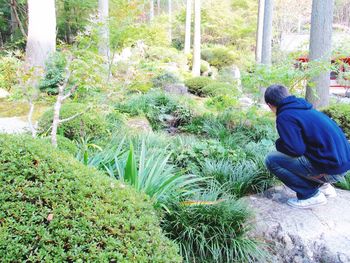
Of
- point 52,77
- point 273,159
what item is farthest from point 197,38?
point 273,159

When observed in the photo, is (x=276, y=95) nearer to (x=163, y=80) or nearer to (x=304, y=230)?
(x=304, y=230)

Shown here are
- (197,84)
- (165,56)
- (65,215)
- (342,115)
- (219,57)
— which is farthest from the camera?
(219,57)

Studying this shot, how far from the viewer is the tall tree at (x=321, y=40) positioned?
645cm

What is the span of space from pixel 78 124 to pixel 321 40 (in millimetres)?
5243

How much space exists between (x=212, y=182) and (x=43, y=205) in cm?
Answer: 203

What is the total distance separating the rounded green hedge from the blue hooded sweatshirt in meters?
1.48

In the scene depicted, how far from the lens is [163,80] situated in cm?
1068

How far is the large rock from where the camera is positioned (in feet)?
8.09

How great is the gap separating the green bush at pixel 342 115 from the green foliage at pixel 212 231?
3.86m

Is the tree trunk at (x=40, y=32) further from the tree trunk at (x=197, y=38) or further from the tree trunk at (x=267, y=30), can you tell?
the tree trunk at (x=197, y=38)

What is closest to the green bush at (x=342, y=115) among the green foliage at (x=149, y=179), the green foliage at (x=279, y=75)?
the green foliage at (x=279, y=75)

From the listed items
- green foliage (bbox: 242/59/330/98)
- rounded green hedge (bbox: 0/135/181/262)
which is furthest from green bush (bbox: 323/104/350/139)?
rounded green hedge (bbox: 0/135/181/262)

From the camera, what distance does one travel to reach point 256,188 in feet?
11.2

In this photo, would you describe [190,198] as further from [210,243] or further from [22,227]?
[22,227]
